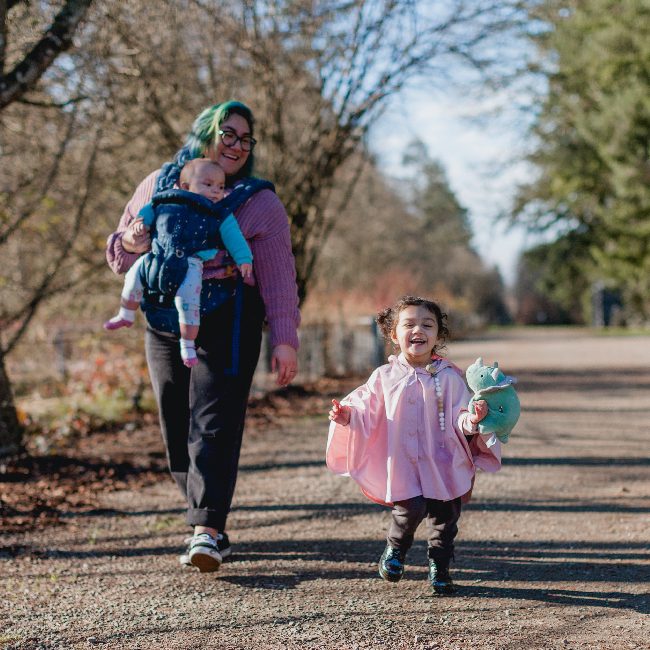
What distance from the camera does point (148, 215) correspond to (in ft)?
12.1

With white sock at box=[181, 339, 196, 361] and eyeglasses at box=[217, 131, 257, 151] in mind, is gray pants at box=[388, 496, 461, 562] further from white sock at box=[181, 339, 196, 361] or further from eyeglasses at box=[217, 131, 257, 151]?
eyeglasses at box=[217, 131, 257, 151]

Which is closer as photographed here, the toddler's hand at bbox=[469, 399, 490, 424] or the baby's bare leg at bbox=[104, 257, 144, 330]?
the toddler's hand at bbox=[469, 399, 490, 424]

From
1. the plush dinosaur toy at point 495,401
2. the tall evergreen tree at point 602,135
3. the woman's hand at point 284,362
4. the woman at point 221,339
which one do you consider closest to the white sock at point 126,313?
the woman at point 221,339

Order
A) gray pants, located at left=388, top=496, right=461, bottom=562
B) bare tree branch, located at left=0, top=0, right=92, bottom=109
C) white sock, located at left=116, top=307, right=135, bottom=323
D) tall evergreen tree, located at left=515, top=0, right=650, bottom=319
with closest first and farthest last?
gray pants, located at left=388, top=496, right=461, bottom=562 → white sock, located at left=116, top=307, right=135, bottom=323 → bare tree branch, located at left=0, top=0, right=92, bottom=109 → tall evergreen tree, located at left=515, top=0, right=650, bottom=319

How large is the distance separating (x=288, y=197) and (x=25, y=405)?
12.9 ft

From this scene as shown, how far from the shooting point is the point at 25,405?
33.8 feet

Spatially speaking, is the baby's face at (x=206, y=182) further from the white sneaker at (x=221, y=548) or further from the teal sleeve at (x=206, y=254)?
the white sneaker at (x=221, y=548)

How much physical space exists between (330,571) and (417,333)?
1.11 metres

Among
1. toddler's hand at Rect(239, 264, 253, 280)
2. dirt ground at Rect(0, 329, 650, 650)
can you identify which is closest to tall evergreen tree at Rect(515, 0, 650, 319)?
dirt ground at Rect(0, 329, 650, 650)

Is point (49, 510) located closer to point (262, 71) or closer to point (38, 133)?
point (38, 133)

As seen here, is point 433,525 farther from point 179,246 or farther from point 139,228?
point 139,228

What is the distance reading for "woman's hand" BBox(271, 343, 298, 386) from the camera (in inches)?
148

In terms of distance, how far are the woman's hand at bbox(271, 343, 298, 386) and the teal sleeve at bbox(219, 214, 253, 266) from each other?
0.42 metres

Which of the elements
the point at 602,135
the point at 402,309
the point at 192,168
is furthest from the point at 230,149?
the point at 602,135
